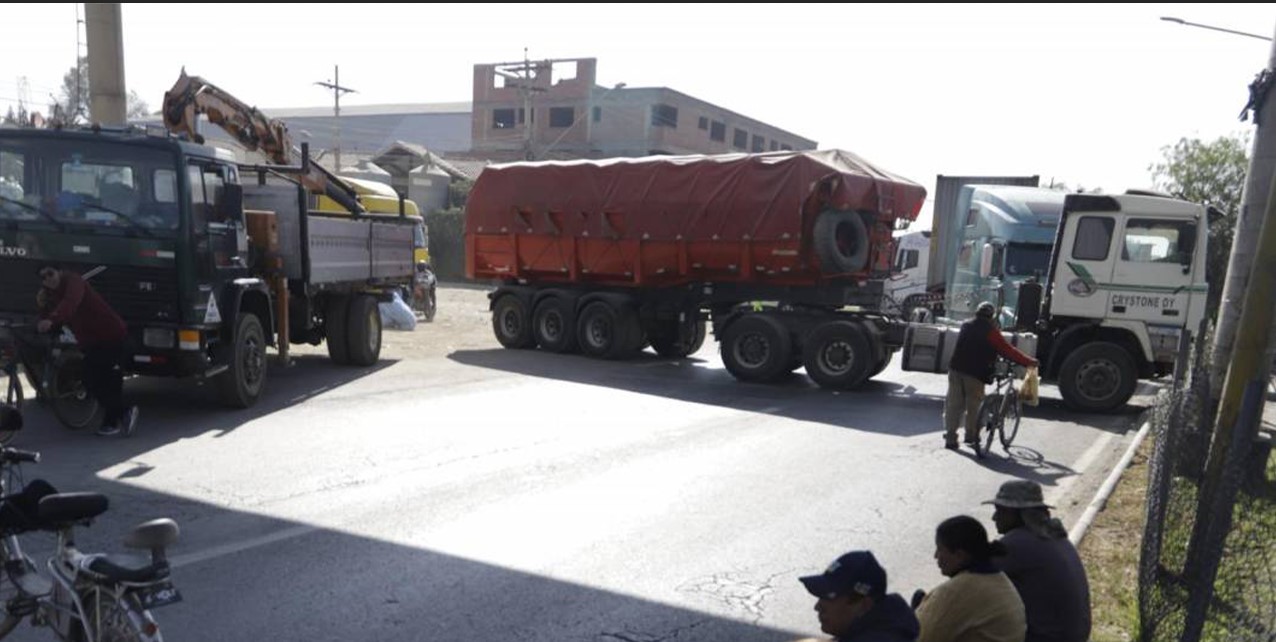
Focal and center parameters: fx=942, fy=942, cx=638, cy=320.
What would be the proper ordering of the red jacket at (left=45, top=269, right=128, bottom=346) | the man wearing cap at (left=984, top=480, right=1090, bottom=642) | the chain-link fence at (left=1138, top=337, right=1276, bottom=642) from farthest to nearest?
the red jacket at (left=45, top=269, right=128, bottom=346) → the man wearing cap at (left=984, top=480, right=1090, bottom=642) → the chain-link fence at (left=1138, top=337, right=1276, bottom=642)

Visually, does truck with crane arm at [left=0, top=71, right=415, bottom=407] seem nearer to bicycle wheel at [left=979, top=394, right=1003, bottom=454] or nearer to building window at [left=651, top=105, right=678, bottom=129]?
bicycle wheel at [left=979, top=394, right=1003, bottom=454]

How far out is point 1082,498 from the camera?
27.7 ft

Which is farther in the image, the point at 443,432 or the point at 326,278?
the point at 326,278

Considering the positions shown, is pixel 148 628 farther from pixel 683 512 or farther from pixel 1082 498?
pixel 1082 498

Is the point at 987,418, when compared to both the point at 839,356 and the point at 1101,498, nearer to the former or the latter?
the point at 1101,498

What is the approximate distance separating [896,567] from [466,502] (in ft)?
10.4

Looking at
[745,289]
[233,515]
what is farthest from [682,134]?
[233,515]

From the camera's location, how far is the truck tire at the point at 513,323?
18078mm

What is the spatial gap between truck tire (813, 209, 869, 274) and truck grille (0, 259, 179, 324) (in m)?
9.02

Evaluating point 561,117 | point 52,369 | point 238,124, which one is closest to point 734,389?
point 238,124

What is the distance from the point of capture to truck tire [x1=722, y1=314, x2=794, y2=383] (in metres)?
14.7

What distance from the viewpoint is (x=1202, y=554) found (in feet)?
13.0

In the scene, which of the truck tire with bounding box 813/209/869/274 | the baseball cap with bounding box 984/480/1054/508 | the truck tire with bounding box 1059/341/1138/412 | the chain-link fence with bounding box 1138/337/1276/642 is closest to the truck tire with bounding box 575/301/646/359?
the truck tire with bounding box 813/209/869/274

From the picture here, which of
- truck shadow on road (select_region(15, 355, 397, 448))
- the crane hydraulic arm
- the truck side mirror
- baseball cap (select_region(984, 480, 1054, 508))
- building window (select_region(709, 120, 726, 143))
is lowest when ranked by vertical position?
truck shadow on road (select_region(15, 355, 397, 448))
